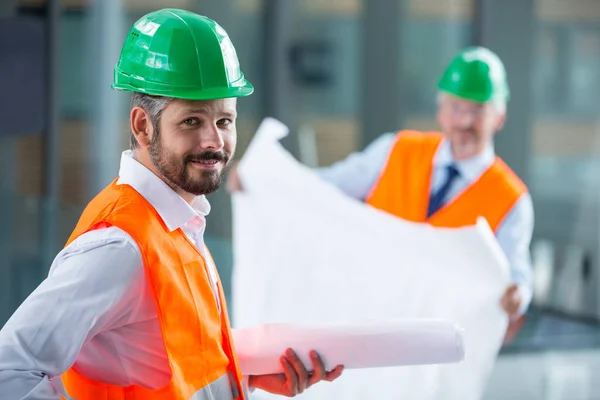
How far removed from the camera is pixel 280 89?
7703 millimetres

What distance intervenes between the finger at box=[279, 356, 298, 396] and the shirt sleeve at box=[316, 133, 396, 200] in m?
1.69

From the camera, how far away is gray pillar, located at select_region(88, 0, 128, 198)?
8.46 meters

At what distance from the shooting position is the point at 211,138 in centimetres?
151

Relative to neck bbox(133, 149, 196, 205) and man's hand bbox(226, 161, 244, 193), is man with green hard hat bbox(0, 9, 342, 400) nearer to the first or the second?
neck bbox(133, 149, 196, 205)

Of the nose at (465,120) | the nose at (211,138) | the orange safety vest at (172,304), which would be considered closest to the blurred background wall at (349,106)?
the nose at (465,120)

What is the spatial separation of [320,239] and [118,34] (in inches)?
228

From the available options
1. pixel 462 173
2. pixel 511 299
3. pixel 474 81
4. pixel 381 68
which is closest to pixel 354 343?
pixel 511 299

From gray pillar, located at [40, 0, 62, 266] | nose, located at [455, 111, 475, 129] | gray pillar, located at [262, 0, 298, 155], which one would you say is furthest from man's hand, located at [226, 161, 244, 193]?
gray pillar, located at [40, 0, 62, 266]

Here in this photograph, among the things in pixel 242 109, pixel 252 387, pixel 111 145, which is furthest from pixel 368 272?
pixel 111 145

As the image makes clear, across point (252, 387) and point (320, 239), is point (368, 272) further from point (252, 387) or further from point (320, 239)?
point (252, 387)

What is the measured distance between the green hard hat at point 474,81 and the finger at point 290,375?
66.1 inches

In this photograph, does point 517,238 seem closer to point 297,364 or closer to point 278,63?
point 297,364

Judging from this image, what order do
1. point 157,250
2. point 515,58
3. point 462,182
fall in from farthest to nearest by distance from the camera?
point 515,58 < point 462,182 < point 157,250

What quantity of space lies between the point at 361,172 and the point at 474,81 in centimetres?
49
